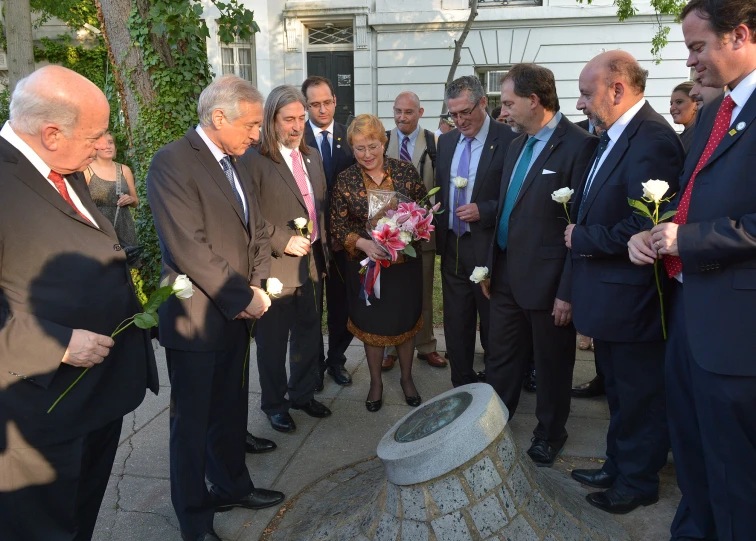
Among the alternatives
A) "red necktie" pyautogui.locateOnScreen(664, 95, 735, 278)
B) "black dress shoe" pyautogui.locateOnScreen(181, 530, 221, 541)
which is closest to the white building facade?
Answer: "red necktie" pyautogui.locateOnScreen(664, 95, 735, 278)

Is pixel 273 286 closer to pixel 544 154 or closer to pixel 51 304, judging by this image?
pixel 51 304

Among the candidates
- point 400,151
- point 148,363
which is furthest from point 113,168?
point 148,363

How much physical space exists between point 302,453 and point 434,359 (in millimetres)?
1923

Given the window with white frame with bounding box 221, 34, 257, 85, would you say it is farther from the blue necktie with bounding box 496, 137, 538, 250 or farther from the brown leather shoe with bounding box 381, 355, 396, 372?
the blue necktie with bounding box 496, 137, 538, 250

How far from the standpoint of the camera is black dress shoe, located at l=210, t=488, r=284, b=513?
347cm

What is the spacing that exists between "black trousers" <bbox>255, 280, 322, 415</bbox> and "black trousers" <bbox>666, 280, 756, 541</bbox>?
8.35ft

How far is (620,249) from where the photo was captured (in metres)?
3.07

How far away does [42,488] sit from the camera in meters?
2.40

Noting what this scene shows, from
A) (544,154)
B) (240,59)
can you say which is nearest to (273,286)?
(544,154)

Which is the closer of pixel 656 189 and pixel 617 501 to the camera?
pixel 656 189

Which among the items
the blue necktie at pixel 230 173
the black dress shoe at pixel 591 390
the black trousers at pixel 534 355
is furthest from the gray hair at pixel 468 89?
the black dress shoe at pixel 591 390

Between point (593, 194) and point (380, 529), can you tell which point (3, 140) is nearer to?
point (380, 529)

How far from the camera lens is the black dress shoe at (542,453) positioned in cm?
389

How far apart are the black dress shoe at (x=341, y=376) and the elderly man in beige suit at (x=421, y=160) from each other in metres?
0.40
